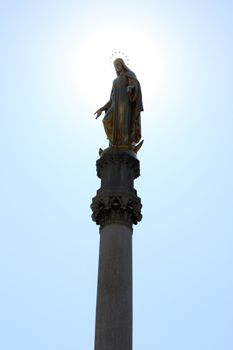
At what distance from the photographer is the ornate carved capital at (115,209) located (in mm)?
20781

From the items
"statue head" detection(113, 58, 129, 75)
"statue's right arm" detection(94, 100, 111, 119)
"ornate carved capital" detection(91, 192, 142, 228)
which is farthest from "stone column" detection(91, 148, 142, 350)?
"statue head" detection(113, 58, 129, 75)

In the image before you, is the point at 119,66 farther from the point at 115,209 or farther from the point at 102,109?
the point at 115,209

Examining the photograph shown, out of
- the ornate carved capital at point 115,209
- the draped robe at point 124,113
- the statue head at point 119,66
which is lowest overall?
the ornate carved capital at point 115,209

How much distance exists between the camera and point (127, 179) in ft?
71.5

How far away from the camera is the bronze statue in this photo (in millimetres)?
22984

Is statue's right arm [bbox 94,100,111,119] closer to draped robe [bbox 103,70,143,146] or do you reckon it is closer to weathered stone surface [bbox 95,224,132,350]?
draped robe [bbox 103,70,143,146]

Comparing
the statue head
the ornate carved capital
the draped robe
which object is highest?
the statue head

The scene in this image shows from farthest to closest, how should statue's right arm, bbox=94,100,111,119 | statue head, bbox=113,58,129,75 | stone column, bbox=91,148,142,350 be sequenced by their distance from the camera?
statue head, bbox=113,58,129,75
statue's right arm, bbox=94,100,111,119
stone column, bbox=91,148,142,350

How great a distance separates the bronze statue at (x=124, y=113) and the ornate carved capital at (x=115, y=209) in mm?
2434

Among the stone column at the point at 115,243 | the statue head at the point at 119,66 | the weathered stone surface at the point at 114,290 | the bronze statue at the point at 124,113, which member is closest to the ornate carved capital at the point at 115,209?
the stone column at the point at 115,243

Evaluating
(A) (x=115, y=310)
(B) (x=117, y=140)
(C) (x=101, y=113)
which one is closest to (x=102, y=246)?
(A) (x=115, y=310)

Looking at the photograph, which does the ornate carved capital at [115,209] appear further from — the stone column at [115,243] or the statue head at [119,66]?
the statue head at [119,66]

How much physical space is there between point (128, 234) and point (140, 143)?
3.97 metres

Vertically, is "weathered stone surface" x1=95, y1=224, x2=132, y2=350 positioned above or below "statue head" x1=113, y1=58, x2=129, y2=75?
below
